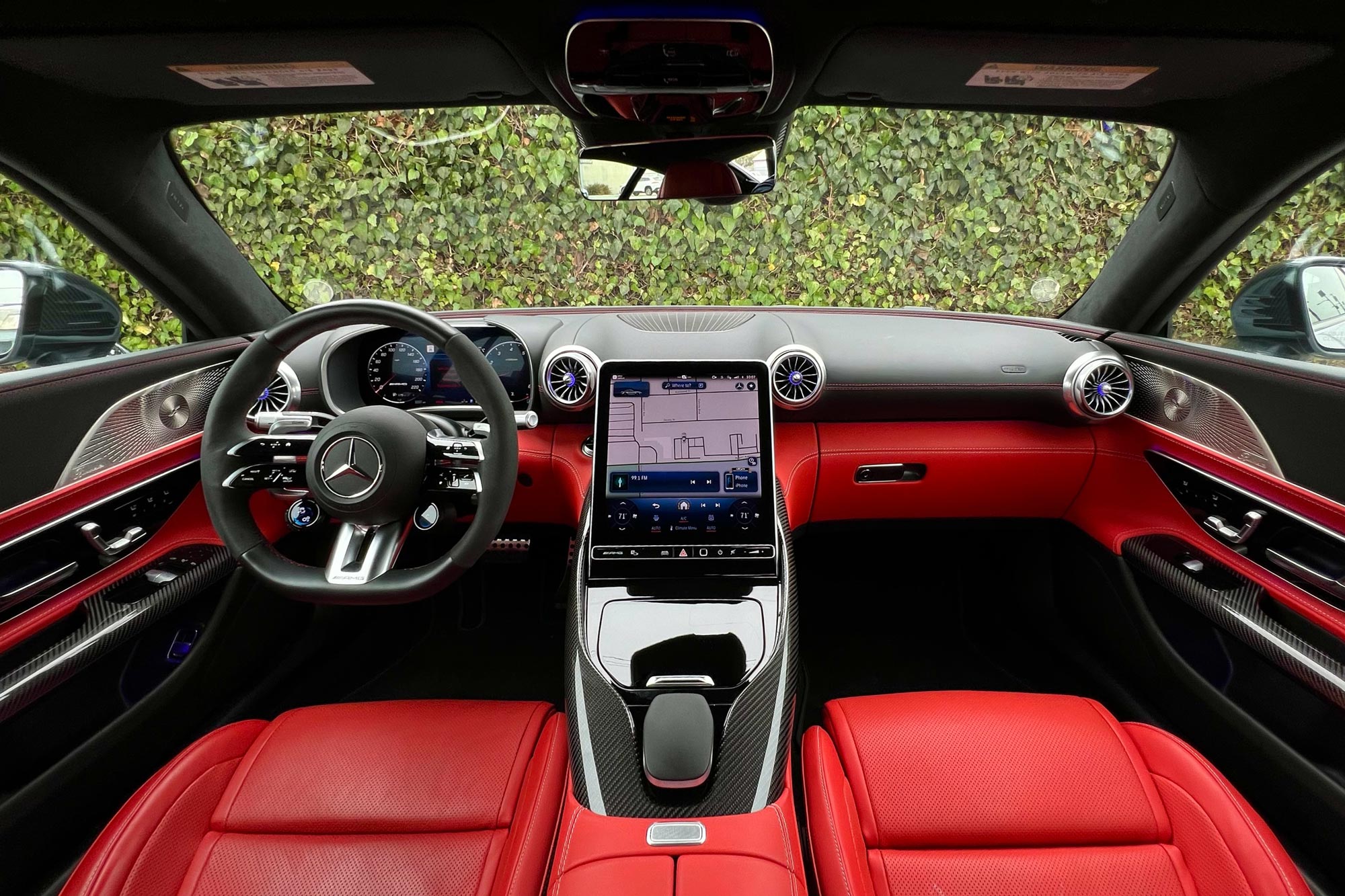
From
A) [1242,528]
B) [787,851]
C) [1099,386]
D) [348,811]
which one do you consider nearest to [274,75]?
[348,811]

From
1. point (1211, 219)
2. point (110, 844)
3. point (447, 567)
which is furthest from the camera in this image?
point (1211, 219)

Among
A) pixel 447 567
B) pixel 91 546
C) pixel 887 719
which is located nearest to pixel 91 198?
pixel 91 546

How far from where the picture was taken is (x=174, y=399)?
1871 mm

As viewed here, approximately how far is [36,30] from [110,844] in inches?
66.2

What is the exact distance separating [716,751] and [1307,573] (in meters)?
1.43

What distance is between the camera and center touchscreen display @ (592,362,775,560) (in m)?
1.80

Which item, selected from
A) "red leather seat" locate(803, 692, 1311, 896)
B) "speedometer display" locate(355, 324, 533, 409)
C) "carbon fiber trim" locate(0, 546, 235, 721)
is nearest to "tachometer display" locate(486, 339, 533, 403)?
"speedometer display" locate(355, 324, 533, 409)

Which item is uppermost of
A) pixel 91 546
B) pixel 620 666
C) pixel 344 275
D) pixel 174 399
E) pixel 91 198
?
pixel 91 198

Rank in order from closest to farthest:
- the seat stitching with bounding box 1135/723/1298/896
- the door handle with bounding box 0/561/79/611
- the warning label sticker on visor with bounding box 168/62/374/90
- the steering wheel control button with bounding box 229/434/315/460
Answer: the seat stitching with bounding box 1135/723/1298/896 → the door handle with bounding box 0/561/79/611 → the steering wheel control button with bounding box 229/434/315/460 → the warning label sticker on visor with bounding box 168/62/374/90

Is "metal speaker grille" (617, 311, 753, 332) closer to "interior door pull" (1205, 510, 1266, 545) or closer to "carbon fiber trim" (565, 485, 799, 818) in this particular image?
"carbon fiber trim" (565, 485, 799, 818)

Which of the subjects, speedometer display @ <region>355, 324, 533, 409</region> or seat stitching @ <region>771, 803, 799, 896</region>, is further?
speedometer display @ <region>355, 324, 533, 409</region>

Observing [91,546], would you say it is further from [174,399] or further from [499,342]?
[499,342]

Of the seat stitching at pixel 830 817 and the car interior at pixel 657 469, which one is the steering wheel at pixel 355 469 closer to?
the car interior at pixel 657 469

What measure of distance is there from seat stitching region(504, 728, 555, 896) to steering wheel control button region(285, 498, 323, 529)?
2.49 ft
